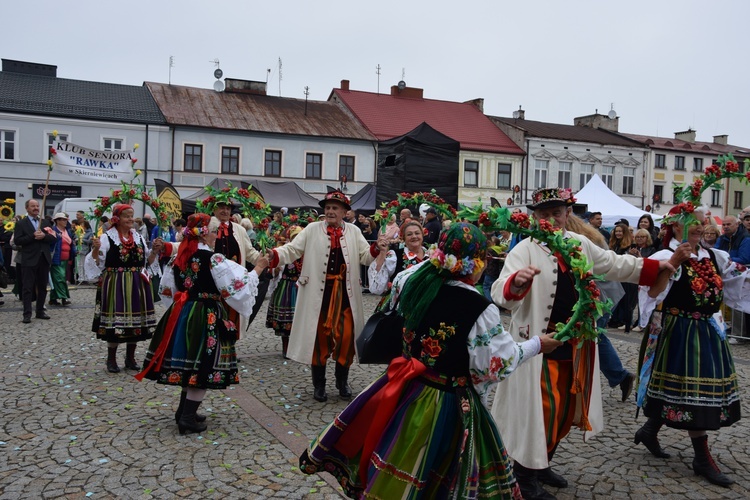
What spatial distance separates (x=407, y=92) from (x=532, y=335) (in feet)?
124

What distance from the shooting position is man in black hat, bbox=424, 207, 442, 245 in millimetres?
12070

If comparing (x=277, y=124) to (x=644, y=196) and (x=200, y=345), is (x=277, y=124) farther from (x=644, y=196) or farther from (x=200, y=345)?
(x=200, y=345)

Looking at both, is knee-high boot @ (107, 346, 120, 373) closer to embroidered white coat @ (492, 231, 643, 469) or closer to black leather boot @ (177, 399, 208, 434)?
black leather boot @ (177, 399, 208, 434)

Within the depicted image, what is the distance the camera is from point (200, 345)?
525 centimetres

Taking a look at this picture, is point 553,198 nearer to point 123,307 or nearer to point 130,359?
point 123,307

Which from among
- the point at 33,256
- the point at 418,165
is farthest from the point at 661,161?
the point at 33,256

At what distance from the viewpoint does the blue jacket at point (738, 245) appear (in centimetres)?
953

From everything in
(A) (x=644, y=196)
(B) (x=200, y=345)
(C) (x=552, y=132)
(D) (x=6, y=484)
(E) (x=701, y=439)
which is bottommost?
(D) (x=6, y=484)

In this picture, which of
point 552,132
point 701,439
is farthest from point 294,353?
point 552,132


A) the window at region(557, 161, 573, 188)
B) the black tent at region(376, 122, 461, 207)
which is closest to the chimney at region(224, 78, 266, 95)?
the window at region(557, 161, 573, 188)

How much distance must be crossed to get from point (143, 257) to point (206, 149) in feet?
83.7

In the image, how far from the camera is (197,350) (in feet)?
17.2

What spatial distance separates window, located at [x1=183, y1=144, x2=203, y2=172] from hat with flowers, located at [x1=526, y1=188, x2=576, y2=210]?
2949cm

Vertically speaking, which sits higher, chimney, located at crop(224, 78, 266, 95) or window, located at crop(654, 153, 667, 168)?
chimney, located at crop(224, 78, 266, 95)
